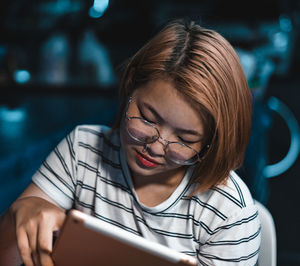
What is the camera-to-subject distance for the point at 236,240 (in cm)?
69

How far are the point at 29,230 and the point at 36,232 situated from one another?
0.04 feet

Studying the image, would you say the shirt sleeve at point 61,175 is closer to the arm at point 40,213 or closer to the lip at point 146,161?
the arm at point 40,213

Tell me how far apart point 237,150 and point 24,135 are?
1.25 meters

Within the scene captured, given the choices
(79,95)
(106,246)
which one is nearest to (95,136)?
(106,246)

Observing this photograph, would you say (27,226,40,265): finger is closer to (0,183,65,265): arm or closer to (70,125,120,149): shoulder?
(0,183,65,265): arm

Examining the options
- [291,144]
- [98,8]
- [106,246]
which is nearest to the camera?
[106,246]

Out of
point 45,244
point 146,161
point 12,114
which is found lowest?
point 12,114

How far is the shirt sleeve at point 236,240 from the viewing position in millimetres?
684

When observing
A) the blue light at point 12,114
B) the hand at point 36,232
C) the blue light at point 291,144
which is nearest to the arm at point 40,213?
the hand at point 36,232

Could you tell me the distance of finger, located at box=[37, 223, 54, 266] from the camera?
0.54 metres

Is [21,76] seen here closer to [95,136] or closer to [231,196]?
[95,136]

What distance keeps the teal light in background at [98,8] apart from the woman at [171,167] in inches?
88.6

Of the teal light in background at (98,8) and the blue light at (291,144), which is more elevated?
the teal light in background at (98,8)

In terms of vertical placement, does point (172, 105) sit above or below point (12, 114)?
above
